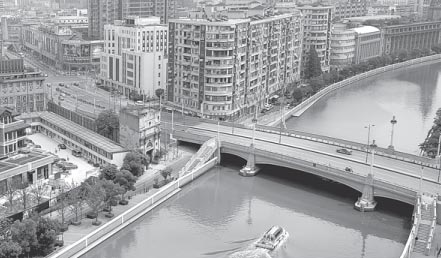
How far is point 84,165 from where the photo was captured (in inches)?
2115

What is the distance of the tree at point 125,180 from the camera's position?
4497 centimetres

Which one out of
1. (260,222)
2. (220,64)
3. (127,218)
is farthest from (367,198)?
(220,64)

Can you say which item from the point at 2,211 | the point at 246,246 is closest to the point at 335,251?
the point at 246,246

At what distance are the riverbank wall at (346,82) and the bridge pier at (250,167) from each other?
14.9 meters

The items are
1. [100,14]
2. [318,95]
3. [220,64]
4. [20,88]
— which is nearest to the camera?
[220,64]

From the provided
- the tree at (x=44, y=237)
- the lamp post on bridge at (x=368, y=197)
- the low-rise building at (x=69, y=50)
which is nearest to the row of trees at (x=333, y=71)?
the lamp post on bridge at (x=368, y=197)

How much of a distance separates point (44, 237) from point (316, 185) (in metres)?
24.9

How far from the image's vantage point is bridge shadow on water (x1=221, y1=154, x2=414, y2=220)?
155 feet

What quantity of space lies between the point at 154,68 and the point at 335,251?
48888 millimetres

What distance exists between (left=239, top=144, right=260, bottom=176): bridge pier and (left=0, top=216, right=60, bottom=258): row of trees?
70.6ft

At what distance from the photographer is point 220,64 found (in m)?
69.1

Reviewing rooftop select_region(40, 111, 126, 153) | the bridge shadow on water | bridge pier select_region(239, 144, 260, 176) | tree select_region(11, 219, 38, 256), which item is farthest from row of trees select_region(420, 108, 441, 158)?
tree select_region(11, 219, 38, 256)

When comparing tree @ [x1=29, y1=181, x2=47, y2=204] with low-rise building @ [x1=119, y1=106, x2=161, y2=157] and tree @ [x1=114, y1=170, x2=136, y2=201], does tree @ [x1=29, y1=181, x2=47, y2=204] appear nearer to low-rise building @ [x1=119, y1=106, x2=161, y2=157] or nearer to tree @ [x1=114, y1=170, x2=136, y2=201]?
tree @ [x1=114, y1=170, x2=136, y2=201]

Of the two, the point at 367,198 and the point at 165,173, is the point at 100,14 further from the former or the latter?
the point at 367,198
